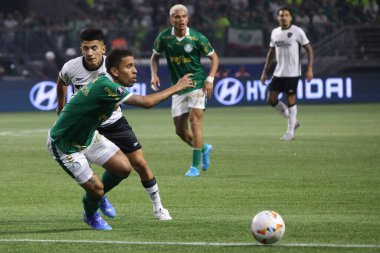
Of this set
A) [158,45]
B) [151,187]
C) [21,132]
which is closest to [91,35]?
[151,187]

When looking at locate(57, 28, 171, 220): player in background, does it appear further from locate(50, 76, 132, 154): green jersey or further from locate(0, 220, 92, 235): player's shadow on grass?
locate(50, 76, 132, 154): green jersey

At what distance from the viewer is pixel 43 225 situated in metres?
10.2

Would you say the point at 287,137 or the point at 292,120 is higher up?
the point at 292,120

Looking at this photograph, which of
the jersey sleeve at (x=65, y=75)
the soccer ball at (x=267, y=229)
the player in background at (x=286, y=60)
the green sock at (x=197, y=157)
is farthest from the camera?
the player in background at (x=286, y=60)

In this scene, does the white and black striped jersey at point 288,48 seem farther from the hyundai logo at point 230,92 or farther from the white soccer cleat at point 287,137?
the hyundai logo at point 230,92

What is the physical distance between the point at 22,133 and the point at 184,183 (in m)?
10.2

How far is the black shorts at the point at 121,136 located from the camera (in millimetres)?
11062

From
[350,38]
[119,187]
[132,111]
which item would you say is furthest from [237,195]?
[350,38]

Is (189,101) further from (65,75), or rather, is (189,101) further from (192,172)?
(65,75)

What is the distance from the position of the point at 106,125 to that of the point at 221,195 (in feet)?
6.90

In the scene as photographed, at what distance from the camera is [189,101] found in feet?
51.0

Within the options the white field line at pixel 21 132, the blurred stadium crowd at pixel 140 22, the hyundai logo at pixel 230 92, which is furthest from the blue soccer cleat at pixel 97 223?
the blurred stadium crowd at pixel 140 22

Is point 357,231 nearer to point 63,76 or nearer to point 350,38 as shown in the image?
point 63,76

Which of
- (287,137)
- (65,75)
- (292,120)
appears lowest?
(287,137)
